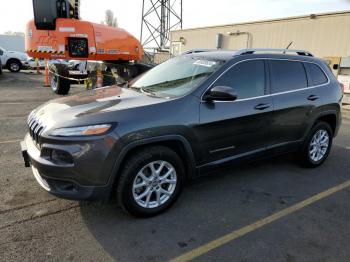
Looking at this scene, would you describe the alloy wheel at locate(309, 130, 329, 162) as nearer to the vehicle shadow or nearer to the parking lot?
the vehicle shadow

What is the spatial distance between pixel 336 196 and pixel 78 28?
26.2ft

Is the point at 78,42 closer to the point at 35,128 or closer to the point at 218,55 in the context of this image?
the point at 218,55

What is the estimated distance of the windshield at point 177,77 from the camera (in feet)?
12.0

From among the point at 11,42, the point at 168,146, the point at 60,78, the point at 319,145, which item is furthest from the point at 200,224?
the point at 11,42

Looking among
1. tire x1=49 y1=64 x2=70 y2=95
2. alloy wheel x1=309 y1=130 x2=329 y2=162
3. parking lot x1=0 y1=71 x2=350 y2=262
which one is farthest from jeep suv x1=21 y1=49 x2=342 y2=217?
tire x1=49 y1=64 x2=70 y2=95

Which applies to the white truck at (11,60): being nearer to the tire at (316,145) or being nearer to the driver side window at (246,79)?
the driver side window at (246,79)

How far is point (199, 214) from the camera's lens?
11.5 feet

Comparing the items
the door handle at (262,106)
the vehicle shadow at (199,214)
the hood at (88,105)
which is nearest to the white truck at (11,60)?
the hood at (88,105)

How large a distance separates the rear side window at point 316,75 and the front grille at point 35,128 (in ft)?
12.2

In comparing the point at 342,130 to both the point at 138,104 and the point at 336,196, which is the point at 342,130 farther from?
the point at 138,104

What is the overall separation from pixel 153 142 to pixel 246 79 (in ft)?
4.99

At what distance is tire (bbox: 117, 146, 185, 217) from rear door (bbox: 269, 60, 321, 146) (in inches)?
62.4

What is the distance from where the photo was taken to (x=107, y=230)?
3.15 metres

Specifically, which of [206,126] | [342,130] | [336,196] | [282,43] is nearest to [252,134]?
[206,126]
